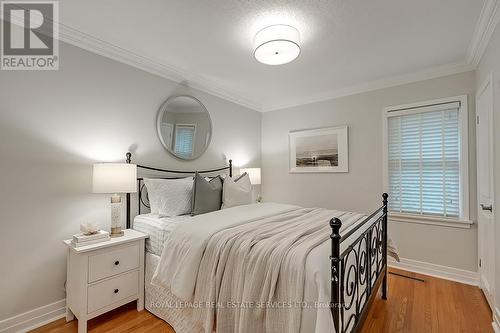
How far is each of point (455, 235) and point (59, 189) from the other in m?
4.24

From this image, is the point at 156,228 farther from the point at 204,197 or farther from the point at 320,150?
the point at 320,150

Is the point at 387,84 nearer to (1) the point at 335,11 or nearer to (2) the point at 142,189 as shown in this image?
(1) the point at 335,11

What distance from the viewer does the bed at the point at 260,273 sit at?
1.16 m

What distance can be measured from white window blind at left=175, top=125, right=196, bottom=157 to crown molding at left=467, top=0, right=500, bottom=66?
308 centimetres

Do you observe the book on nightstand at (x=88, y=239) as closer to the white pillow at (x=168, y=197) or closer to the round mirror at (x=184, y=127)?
the white pillow at (x=168, y=197)

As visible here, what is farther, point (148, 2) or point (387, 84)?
point (387, 84)

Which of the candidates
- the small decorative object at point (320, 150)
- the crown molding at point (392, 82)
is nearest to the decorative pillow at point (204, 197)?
the small decorative object at point (320, 150)

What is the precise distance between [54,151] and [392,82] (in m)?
3.98

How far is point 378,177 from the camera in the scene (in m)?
3.28

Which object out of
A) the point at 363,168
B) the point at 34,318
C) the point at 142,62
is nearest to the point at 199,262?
the point at 34,318

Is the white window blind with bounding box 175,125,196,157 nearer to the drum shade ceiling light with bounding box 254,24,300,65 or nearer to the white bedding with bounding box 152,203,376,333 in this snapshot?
the white bedding with bounding box 152,203,376,333

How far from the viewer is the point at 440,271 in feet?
9.19

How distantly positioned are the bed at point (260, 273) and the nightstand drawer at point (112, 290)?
0.41ft

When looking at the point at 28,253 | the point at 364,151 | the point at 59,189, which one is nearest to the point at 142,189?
the point at 59,189
